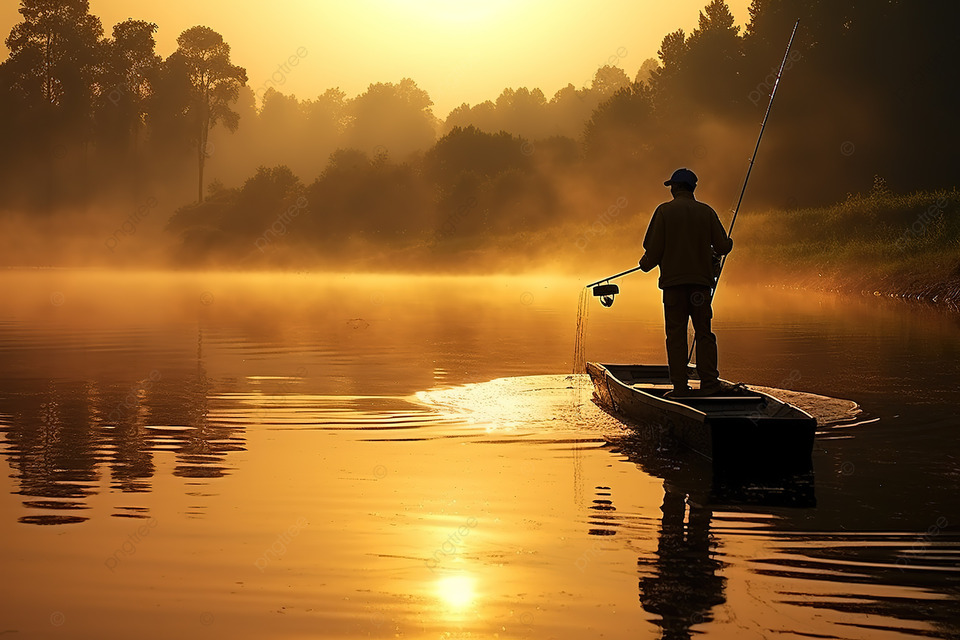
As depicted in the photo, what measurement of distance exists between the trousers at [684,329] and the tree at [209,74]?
257ft

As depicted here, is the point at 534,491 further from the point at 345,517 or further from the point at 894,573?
the point at 894,573

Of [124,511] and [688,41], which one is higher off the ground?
[688,41]

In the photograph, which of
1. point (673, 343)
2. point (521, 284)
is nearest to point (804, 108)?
point (521, 284)

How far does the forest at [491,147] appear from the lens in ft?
208

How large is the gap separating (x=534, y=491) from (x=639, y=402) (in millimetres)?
3464

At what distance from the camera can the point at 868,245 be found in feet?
153

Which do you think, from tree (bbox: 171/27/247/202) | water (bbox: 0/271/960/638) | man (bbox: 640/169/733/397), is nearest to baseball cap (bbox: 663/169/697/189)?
man (bbox: 640/169/733/397)

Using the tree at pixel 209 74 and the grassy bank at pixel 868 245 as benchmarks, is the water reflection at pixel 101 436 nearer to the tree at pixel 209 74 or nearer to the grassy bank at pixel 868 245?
the grassy bank at pixel 868 245

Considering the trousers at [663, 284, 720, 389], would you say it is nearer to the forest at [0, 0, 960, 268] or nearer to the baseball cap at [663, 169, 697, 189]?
the baseball cap at [663, 169, 697, 189]

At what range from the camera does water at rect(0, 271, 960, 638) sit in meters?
6.72

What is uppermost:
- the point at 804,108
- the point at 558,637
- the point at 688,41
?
the point at 688,41

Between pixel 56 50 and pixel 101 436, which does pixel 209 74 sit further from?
pixel 101 436

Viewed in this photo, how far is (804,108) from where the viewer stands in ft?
214

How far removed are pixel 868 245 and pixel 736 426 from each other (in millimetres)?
38109
